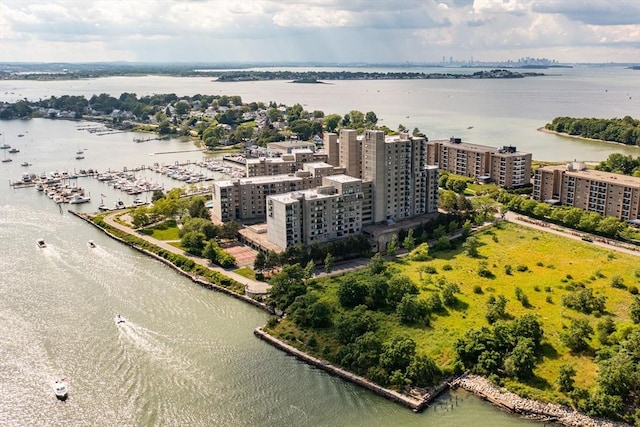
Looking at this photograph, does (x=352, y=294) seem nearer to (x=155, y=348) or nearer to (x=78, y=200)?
(x=155, y=348)

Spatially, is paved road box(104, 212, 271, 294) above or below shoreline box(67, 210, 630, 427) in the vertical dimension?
above

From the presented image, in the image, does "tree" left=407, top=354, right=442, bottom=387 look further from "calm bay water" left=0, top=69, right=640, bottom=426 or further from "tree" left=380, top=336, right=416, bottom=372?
"calm bay water" left=0, top=69, right=640, bottom=426

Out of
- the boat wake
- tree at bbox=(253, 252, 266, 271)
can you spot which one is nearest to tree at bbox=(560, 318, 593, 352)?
the boat wake

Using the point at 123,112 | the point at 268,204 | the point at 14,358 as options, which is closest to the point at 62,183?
the point at 268,204

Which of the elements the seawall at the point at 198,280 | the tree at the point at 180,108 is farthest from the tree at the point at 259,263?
the tree at the point at 180,108

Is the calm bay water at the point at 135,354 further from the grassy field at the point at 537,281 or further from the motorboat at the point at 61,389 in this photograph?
the grassy field at the point at 537,281

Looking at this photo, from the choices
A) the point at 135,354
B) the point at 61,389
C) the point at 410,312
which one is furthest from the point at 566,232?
→ the point at 61,389
